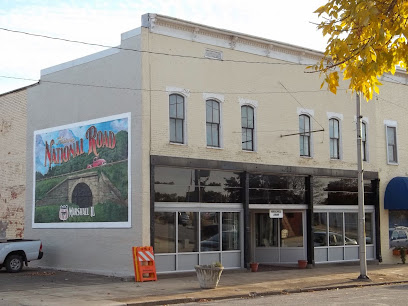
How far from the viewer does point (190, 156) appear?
22.8m

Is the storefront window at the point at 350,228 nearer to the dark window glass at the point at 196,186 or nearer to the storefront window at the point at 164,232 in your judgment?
the dark window glass at the point at 196,186

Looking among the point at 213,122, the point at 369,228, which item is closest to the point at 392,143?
the point at 369,228

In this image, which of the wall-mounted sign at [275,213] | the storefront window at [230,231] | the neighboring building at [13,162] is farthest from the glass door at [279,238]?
the neighboring building at [13,162]

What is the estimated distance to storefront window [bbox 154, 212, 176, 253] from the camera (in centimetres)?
2181

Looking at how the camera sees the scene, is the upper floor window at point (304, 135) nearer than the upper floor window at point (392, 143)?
Yes

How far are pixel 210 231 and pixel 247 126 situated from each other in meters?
4.43

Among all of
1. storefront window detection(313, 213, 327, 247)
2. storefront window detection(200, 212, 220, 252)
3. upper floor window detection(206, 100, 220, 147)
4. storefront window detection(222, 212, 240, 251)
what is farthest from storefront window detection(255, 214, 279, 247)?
upper floor window detection(206, 100, 220, 147)

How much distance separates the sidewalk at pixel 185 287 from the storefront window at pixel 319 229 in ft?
6.07

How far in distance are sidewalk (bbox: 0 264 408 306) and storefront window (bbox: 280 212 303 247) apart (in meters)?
1.89

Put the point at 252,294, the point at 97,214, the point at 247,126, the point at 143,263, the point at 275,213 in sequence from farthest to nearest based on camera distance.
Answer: the point at 275,213 → the point at 247,126 → the point at 97,214 → the point at 143,263 → the point at 252,294

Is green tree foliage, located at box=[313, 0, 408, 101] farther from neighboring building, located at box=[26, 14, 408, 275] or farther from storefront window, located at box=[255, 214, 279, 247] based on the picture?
storefront window, located at box=[255, 214, 279, 247]

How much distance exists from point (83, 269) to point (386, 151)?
50.2ft

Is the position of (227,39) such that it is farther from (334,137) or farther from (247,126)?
(334,137)

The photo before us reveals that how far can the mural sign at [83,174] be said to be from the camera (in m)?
22.3
